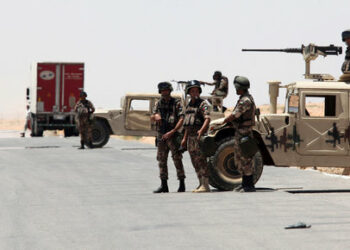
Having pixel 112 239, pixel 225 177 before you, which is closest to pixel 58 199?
pixel 225 177

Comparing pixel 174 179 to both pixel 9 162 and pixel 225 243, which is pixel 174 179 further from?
pixel 225 243

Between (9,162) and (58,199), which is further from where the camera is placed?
(9,162)

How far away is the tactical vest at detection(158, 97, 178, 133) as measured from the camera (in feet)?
42.6

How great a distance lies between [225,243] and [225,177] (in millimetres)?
5291

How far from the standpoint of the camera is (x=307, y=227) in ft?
30.1

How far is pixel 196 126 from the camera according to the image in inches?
506

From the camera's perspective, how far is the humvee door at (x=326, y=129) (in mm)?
13773

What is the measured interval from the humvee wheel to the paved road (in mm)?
414

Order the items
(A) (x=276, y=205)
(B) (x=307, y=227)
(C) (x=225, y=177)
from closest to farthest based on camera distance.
A: (B) (x=307, y=227), (A) (x=276, y=205), (C) (x=225, y=177)

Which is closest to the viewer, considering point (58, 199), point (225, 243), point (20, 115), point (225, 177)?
point (225, 243)

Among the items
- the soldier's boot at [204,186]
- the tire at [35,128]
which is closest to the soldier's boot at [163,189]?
the soldier's boot at [204,186]

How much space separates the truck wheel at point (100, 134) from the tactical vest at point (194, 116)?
614 inches

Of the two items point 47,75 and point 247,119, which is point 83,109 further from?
point 247,119

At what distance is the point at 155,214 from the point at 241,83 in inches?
131
